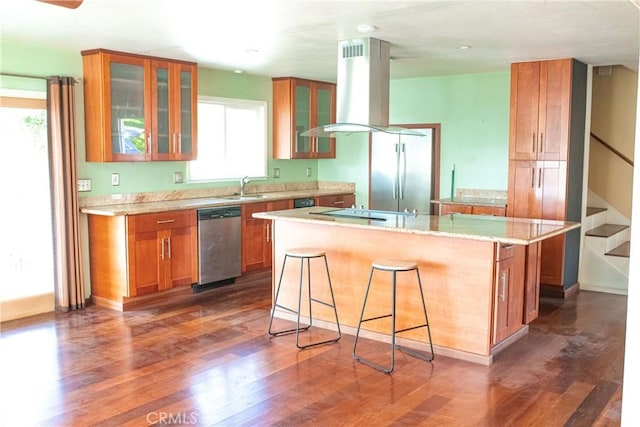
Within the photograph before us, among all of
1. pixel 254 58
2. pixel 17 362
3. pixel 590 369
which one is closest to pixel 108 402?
pixel 17 362

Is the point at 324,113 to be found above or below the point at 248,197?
above

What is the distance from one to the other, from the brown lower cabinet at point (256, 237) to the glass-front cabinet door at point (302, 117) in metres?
0.99

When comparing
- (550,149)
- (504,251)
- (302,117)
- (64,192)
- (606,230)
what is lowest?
(606,230)

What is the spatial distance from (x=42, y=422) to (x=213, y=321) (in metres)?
2.02

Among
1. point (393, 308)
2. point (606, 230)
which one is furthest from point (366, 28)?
point (606, 230)

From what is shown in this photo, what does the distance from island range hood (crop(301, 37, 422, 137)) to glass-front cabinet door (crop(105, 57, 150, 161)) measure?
1881 mm

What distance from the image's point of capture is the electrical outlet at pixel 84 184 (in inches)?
217

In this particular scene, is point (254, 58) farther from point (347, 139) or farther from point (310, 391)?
point (310, 391)

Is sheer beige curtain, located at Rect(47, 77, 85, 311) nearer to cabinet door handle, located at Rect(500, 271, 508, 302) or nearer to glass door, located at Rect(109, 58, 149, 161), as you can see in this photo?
glass door, located at Rect(109, 58, 149, 161)

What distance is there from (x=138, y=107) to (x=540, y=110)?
155 inches

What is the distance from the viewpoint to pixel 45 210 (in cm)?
533

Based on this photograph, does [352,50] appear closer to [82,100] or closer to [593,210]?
[82,100]

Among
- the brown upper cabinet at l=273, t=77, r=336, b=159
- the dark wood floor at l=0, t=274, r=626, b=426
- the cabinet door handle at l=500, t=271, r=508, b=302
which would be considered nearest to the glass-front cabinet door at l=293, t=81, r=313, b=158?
the brown upper cabinet at l=273, t=77, r=336, b=159

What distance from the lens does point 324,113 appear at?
7898 mm
